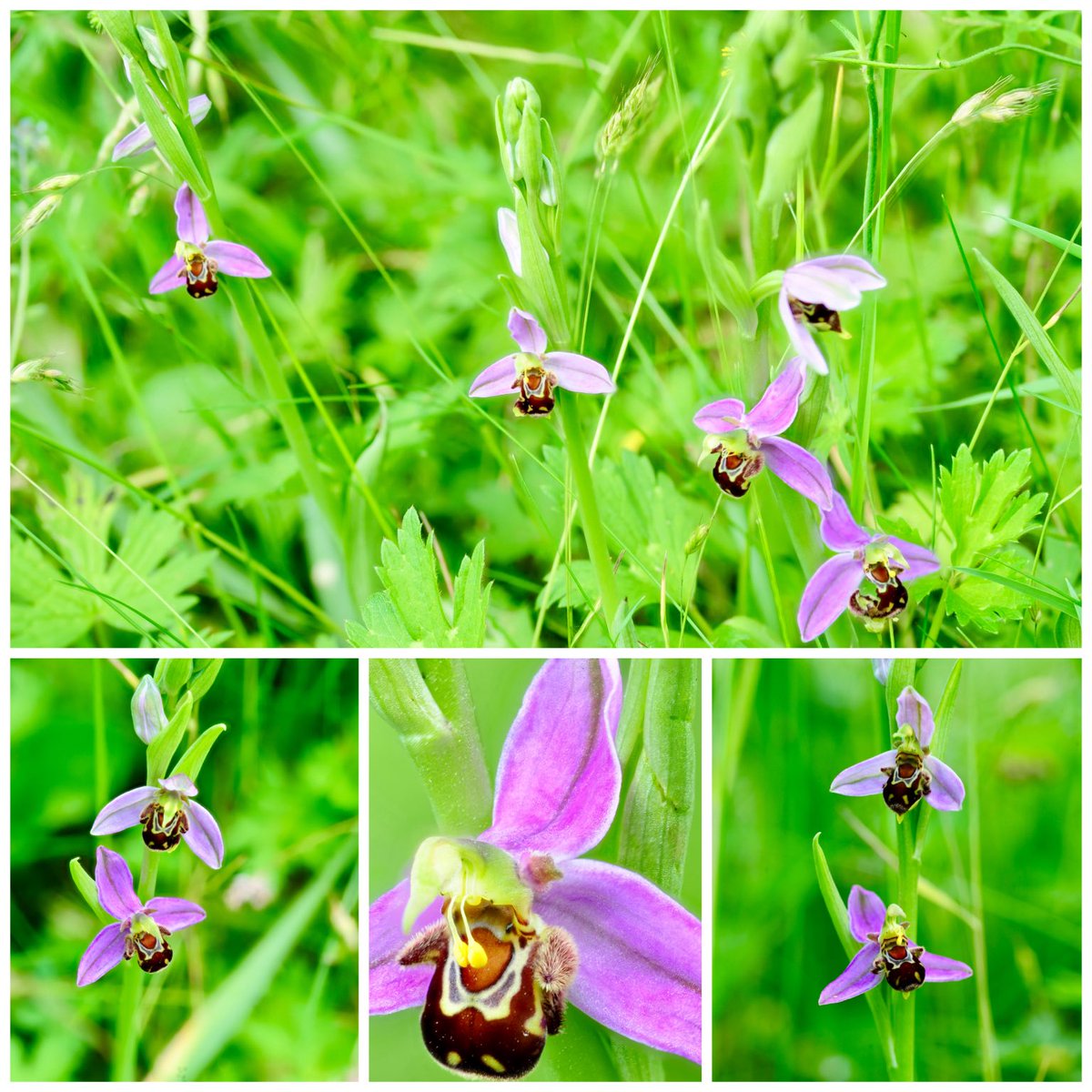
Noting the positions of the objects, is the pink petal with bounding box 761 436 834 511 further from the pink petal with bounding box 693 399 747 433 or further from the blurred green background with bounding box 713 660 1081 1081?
the blurred green background with bounding box 713 660 1081 1081

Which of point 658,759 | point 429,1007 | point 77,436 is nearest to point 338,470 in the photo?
point 77,436

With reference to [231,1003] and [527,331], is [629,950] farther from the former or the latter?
[527,331]

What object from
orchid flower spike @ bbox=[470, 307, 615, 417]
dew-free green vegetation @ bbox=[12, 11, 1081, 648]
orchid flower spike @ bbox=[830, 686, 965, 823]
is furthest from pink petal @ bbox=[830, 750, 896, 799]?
orchid flower spike @ bbox=[470, 307, 615, 417]

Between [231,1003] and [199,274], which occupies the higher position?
[199,274]

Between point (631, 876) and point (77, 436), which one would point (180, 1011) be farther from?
point (77, 436)

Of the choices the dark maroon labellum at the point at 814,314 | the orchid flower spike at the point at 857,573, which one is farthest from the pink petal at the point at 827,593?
the dark maroon labellum at the point at 814,314

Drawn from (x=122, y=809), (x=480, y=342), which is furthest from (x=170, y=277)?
(x=122, y=809)

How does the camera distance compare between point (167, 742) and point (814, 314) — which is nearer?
point (814, 314)
